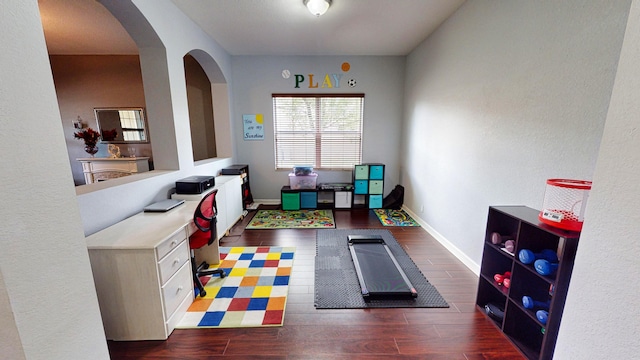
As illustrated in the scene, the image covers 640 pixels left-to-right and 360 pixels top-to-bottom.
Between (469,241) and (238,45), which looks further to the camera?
(238,45)

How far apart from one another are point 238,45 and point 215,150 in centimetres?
207

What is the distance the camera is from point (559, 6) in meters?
1.59

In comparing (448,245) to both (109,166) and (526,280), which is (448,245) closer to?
(526,280)

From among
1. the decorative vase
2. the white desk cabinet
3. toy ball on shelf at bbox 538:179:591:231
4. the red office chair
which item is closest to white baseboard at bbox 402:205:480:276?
toy ball on shelf at bbox 538:179:591:231

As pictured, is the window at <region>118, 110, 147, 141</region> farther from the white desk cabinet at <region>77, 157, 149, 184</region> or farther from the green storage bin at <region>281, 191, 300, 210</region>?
the green storage bin at <region>281, 191, 300, 210</region>

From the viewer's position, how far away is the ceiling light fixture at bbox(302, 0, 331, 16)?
2475 millimetres

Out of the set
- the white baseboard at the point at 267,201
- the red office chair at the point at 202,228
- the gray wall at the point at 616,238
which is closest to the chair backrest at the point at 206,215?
the red office chair at the point at 202,228

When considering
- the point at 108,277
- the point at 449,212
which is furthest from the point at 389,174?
the point at 108,277

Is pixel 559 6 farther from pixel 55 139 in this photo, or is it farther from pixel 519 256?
pixel 55 139

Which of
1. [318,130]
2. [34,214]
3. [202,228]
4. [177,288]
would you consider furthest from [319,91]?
[34,214]

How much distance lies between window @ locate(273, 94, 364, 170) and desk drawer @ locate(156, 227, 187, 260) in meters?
2.99

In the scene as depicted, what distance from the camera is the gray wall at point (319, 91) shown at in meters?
4.33

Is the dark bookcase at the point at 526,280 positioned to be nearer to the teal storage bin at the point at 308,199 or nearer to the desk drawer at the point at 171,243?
the desk drawer at the point at 171,243

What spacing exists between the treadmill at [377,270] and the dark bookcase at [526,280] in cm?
63
